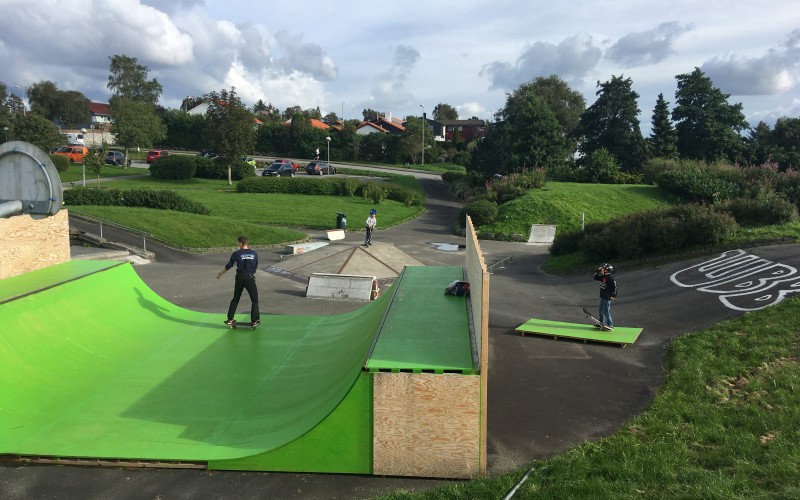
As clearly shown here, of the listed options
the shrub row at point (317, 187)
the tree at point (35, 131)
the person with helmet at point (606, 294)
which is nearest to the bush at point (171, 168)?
the shrub row at point (317, 187)

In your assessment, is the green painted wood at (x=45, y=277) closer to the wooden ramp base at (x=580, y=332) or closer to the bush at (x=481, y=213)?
the wooden ramp base at (x=580, y=332)

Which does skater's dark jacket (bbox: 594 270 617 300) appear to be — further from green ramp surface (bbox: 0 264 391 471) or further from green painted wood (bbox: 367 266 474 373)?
green ramp surface (bbox: 0 264 391 471)

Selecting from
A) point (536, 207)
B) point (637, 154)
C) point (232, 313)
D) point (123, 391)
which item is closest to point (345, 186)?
point (536, 207)

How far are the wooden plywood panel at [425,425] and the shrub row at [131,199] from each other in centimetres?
2678

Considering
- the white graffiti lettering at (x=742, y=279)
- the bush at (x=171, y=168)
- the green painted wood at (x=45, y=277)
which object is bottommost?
the white graffiti lettering at (x=742, y=279)

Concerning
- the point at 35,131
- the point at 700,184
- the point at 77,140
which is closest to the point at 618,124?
the point at 700,184

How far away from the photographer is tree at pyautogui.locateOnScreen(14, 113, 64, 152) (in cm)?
5025

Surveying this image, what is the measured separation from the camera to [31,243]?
11.4 meters

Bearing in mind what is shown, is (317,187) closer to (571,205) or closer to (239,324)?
(571,205)

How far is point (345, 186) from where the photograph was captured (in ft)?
142

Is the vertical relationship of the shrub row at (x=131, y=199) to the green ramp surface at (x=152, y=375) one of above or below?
above

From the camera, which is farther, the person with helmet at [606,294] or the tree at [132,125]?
the tree at [132,125]

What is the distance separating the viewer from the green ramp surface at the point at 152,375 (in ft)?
22.6

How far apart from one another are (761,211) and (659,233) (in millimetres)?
4223
